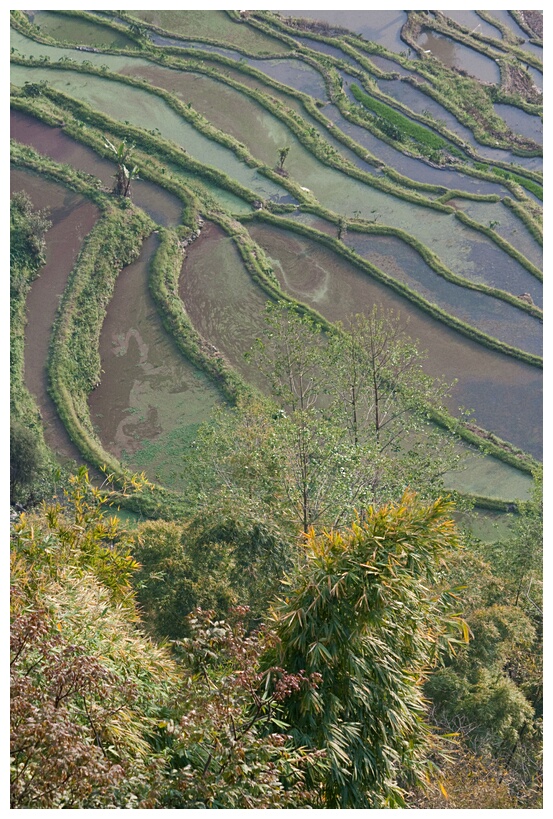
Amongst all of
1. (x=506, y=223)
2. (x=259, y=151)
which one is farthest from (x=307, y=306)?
(x=259, y=151)

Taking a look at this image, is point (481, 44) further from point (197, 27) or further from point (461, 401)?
point (461, 401)

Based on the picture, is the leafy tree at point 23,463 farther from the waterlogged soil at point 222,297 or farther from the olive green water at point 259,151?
the olive green water at point 259,151

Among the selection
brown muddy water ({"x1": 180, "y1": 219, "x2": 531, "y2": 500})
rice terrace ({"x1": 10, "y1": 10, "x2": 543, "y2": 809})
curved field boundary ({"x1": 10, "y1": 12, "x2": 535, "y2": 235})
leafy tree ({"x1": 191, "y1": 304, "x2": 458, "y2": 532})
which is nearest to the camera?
rice terrace ({"x1": 10, "y1": 10, "x2": 543, "y2": 809})

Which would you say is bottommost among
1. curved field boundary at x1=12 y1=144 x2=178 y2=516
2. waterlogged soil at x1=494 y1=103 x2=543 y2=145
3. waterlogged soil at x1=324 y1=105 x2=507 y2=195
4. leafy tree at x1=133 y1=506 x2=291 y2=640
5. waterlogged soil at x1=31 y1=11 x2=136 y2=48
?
leafy tree at x1=133 y1=506 x2=291 y2=640

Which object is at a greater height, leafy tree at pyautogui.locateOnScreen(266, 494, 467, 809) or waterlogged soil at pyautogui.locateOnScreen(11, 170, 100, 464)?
waterlogged soil at pyautogui.locateOnScreen(11, 170, 100, 464)

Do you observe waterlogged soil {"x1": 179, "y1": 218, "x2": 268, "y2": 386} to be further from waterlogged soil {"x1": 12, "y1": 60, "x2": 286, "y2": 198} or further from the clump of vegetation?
the clump of vegetation

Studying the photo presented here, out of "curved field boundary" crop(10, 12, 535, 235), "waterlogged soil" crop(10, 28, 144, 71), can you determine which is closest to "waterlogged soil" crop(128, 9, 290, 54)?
"curved field boundary" crop(10, 12, 535, 235)
